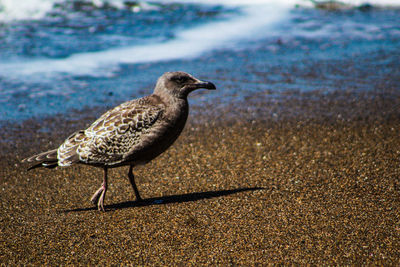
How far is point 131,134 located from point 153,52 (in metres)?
7.38

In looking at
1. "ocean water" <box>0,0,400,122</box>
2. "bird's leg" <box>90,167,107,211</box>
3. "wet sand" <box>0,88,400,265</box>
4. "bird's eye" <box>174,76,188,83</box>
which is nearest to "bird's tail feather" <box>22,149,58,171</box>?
"wet sand" <box>0,88,400,265</box>

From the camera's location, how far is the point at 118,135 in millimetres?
4578

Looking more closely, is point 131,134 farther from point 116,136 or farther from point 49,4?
point 49,4

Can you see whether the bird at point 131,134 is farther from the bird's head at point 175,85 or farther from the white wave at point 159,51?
the white wave at point 159,51

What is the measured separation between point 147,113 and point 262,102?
12.6 feet

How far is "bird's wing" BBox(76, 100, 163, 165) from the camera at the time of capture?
15.0 feet

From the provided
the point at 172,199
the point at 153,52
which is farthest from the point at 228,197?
the point at 153,52

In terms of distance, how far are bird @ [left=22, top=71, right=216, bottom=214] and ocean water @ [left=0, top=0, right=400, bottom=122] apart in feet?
10.6

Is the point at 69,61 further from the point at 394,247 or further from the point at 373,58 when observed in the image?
the point at 394,247

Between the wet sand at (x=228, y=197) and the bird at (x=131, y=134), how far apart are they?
0.47 metres

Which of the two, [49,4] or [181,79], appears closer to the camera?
[181,79]

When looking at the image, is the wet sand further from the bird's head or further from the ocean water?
the ocean water

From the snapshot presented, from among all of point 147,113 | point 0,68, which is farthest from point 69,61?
point 147,113

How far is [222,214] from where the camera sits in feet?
14.9
